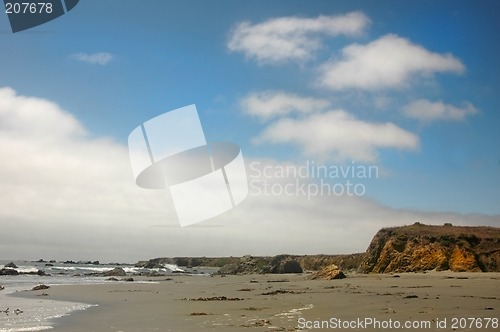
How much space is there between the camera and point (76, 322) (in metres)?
9.77

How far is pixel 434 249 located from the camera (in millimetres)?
29250

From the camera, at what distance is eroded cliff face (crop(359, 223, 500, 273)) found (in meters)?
27.5

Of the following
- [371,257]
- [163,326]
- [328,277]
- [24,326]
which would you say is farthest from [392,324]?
[371,257]

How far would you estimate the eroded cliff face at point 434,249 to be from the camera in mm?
27516

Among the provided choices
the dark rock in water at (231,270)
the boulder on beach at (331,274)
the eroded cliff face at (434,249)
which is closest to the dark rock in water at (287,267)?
the dark rock in water at (231,270)

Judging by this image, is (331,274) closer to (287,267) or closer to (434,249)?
(434,249)

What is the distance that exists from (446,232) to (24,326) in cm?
2909

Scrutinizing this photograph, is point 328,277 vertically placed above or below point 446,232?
below

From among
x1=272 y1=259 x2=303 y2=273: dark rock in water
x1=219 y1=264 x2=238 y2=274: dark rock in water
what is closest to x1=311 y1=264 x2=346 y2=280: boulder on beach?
x1=272 y1=259 x2=303 y2=273: dark rock in water

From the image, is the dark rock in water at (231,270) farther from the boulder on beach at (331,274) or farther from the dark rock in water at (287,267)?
the boulder on beach at (331,274)

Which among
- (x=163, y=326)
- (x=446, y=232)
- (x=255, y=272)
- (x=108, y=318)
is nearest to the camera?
(x=163, y=326)

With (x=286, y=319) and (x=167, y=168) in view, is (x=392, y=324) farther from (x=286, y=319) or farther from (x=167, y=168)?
(x=167, y=168)

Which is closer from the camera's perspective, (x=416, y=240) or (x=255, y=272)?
(x=416, y=240)

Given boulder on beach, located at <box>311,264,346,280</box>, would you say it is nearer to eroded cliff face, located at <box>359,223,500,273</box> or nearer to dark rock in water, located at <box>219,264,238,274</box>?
eroded cliff face, located at <box>359,223,500,273</box>
